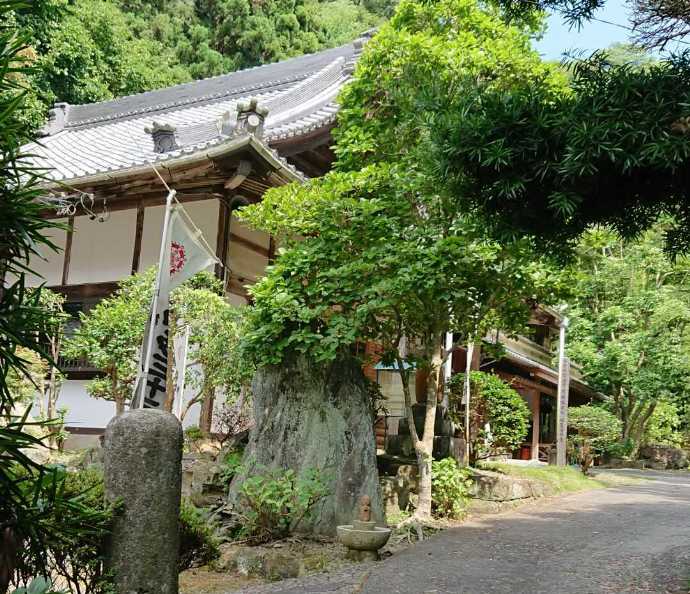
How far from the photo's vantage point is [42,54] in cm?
2452

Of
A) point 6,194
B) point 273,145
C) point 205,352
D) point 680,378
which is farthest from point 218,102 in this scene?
point 6,194

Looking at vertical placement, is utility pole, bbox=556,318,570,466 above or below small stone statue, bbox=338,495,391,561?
above

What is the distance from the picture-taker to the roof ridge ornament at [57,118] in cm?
2189

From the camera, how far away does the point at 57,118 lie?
72.9 feet

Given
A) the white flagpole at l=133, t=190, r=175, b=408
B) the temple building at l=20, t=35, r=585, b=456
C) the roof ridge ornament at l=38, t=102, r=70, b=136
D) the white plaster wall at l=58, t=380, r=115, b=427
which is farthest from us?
the roof ridge ornament at l=38, t=102, r=70, b=136

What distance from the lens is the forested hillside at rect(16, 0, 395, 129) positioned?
27844mm

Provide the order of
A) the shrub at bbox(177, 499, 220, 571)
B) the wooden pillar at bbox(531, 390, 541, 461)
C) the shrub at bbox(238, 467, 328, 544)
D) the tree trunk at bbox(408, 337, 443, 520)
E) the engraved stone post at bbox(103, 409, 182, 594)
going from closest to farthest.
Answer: the engraved stone post at bbox(103, 409, 182, 594) < the shrub at bbox(177, 499, 220, 571) < the shrub at bbox(238, 467, 328, 544) < the tree trunk at bbox(408, 337, 443, 520) < the wooden pillar at bbox(531, 390, 541, 461)

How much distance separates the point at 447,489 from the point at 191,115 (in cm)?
1406

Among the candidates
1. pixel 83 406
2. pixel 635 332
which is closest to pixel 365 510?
pixel 83 406

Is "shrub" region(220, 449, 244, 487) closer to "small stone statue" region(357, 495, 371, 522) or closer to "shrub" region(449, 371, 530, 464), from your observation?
"small stone statue" region(357, 495, 371, 522)

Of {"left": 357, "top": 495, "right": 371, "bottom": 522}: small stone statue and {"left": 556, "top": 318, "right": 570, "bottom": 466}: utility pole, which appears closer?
{"left": 357, "top": 495, "right": 371, "bottom": 522}: small stone statue

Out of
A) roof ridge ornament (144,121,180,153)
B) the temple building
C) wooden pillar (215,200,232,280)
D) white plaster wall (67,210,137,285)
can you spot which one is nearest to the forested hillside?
the temple building

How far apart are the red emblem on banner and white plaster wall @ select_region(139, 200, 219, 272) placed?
3858 mm

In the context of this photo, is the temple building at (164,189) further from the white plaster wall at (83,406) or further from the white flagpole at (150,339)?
the white flagpole at (150,339)
